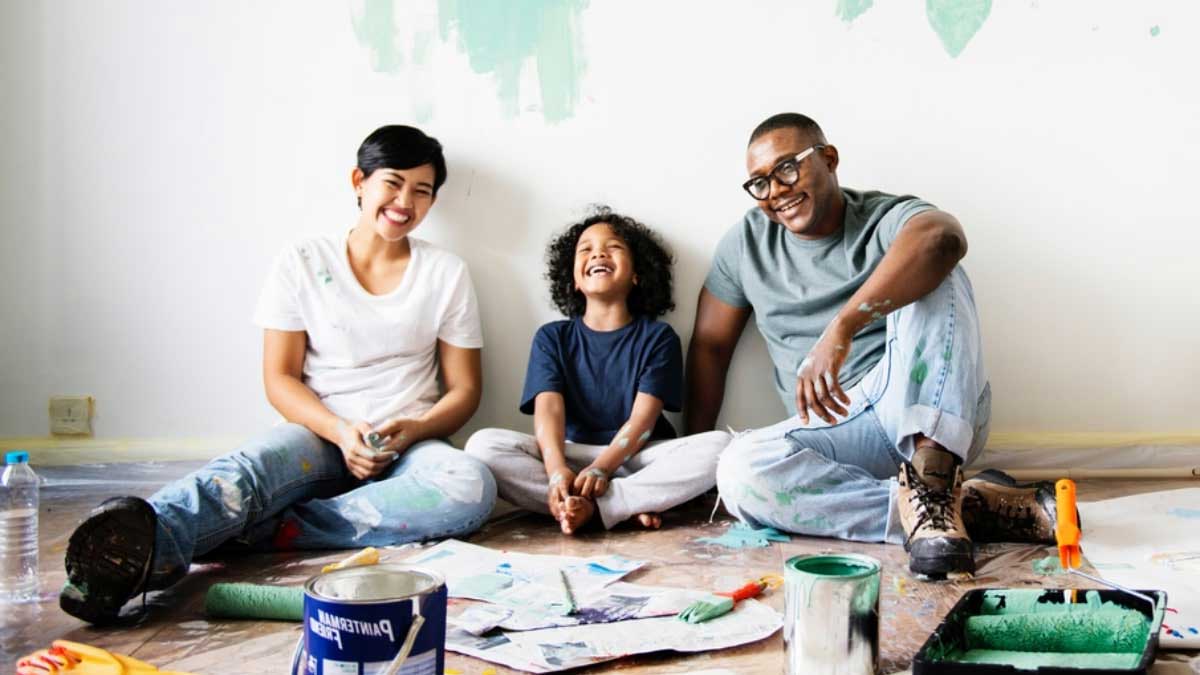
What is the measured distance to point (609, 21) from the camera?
8.24 ft

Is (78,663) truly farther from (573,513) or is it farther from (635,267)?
(635,267)

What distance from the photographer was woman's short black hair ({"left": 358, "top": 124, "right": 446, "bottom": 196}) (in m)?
2.38

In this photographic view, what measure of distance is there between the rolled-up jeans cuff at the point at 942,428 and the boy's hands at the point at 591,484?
0.62 m

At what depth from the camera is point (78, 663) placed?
1.22 metres

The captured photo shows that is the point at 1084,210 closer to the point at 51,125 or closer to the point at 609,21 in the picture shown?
the point at 609,21

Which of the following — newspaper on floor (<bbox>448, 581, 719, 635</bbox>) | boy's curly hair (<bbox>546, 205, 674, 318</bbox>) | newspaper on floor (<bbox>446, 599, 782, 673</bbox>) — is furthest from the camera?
boy's curly hair (<bbox>546, 205, 674, 318</bbox>)

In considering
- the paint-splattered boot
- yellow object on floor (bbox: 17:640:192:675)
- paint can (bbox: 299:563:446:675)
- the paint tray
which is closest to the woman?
the paint-splattered boot

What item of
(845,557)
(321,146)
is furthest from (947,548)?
(321,146)

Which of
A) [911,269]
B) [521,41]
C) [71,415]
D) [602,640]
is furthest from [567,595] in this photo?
[71,415]

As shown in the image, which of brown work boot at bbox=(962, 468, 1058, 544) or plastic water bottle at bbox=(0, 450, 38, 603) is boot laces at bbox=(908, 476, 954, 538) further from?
plastic water bottle at bbox=(0, 450, 38, 603)

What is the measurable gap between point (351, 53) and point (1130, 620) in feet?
6.63

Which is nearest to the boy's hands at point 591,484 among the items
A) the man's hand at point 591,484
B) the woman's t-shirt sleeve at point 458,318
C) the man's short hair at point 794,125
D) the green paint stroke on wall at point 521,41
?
the man's hand at point 591,484

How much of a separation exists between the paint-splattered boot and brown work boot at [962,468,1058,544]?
1.40 m

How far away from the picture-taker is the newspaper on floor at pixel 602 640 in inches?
53.6
